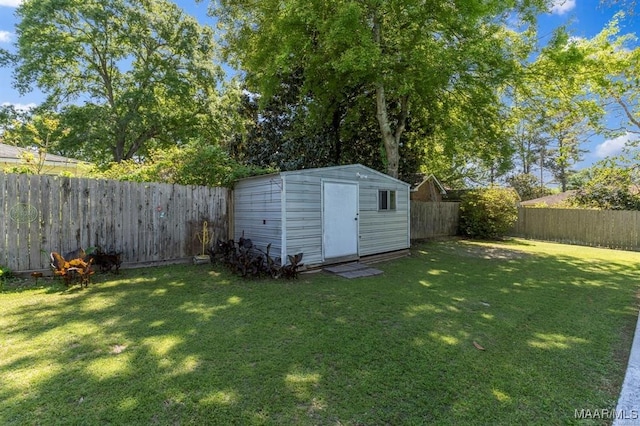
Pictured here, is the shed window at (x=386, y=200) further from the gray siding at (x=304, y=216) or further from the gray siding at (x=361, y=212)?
the gray siding at (x=304, y=216)

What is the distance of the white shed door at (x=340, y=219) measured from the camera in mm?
7121

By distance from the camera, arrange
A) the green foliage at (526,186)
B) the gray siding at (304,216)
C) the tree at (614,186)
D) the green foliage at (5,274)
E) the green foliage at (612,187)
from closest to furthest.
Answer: the green foliage at (5,274) → the gray siding at (304,216) → the tree at (614,186) → the green foliage at (612,187) → the green foliage at (526,186)

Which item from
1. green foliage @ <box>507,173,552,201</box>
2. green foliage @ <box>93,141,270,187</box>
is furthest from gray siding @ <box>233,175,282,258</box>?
green foliage @ <box>507,173,552,201</box>

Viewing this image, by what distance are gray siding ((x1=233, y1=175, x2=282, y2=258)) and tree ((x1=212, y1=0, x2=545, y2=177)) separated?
4381 mm

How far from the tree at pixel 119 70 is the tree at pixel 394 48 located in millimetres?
6656

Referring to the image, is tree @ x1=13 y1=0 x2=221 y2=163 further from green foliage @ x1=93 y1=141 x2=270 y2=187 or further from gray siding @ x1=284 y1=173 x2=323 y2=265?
gray siding @ x1=284 y1=173 x2=323 y2=265

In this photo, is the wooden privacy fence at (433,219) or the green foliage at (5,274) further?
the wooden privacy fence at (433,219)

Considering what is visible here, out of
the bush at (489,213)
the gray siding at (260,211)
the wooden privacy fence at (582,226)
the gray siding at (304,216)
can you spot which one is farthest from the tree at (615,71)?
the gray siding at (260,211)

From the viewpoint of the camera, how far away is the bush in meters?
13.5

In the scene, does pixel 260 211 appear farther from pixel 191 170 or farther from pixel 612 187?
pixel 612 187

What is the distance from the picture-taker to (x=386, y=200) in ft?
28.7

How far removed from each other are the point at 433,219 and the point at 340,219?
7671mm

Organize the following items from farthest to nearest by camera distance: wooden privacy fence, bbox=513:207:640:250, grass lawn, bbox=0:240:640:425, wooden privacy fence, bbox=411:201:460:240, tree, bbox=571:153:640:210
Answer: wooden privacy fence, bbox=411:201:460:240 → tree, bbox=571:153:640:210 → wooden privacy fence, bbox=513:207:640:250 → grass lawn, bbox=0:240:640:425

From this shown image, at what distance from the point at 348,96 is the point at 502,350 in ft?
39.5
